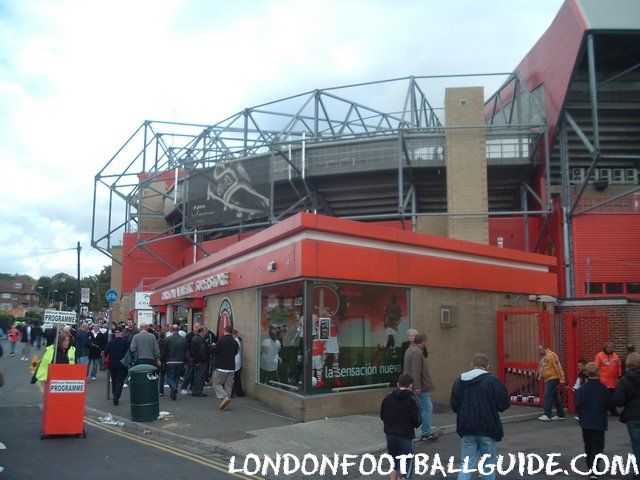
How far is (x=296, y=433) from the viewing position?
10.4m

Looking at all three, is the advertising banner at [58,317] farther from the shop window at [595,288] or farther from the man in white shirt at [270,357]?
the shop window at [595,288]

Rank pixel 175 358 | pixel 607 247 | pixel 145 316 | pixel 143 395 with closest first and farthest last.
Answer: pixel 143 395 → pixel 175 358 → pixel 607 247 → pixel 145 316

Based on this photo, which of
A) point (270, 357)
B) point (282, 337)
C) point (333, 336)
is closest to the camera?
point (333, 336)

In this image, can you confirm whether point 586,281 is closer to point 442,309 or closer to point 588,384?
point 442,309

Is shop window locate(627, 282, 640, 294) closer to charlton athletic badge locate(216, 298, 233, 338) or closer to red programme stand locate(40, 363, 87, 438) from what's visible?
charlton athletic badge locate(216, 298, 233, 338)

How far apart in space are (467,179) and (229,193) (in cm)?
1073

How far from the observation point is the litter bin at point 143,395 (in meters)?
11.4

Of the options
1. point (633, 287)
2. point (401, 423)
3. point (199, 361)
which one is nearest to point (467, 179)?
point (633, 287)

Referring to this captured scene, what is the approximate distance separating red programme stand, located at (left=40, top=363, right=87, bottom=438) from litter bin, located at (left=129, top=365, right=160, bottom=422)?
1324 millimetres

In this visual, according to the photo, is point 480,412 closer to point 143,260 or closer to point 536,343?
point 536,343

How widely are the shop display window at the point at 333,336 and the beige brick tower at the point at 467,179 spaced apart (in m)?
11.1

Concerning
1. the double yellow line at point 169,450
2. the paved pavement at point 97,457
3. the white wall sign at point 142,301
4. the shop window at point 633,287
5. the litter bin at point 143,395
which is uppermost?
the shop window at point 633,287

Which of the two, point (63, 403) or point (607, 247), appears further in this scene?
point (607, 247)

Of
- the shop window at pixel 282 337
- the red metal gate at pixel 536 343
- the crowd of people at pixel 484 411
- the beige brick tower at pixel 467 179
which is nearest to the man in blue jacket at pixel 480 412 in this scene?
the crowd of people at pixel 484 411
